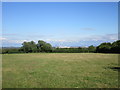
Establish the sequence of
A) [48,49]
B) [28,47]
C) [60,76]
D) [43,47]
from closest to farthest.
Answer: [60,76], [48,49], [28,47], [43,47]

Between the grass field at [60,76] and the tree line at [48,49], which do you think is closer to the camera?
the grass field at [60,76]

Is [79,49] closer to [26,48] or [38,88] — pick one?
[26,48]

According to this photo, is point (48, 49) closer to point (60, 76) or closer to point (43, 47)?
point (43, 47)

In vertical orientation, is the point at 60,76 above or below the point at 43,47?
below

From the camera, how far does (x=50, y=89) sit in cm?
564

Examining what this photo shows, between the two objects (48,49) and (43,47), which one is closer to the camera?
(48,49)

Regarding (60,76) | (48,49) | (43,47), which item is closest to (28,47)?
(43,47)

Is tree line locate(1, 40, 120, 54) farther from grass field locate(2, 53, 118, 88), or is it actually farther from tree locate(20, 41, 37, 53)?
grass field locate(2, 53, 118, 88)

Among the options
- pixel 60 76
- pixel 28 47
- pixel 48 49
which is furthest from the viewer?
pixel 28 47

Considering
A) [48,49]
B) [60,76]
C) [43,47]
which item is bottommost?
[60,76]

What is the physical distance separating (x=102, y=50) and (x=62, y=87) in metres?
52.1

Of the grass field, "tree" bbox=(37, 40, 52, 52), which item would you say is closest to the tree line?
"tree" bbox=(37, 40, 52, 52)

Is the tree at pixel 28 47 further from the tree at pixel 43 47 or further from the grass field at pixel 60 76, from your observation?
the grass field at pixel 60 76

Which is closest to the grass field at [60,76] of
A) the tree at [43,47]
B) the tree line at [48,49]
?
the tree line at [48,49]
